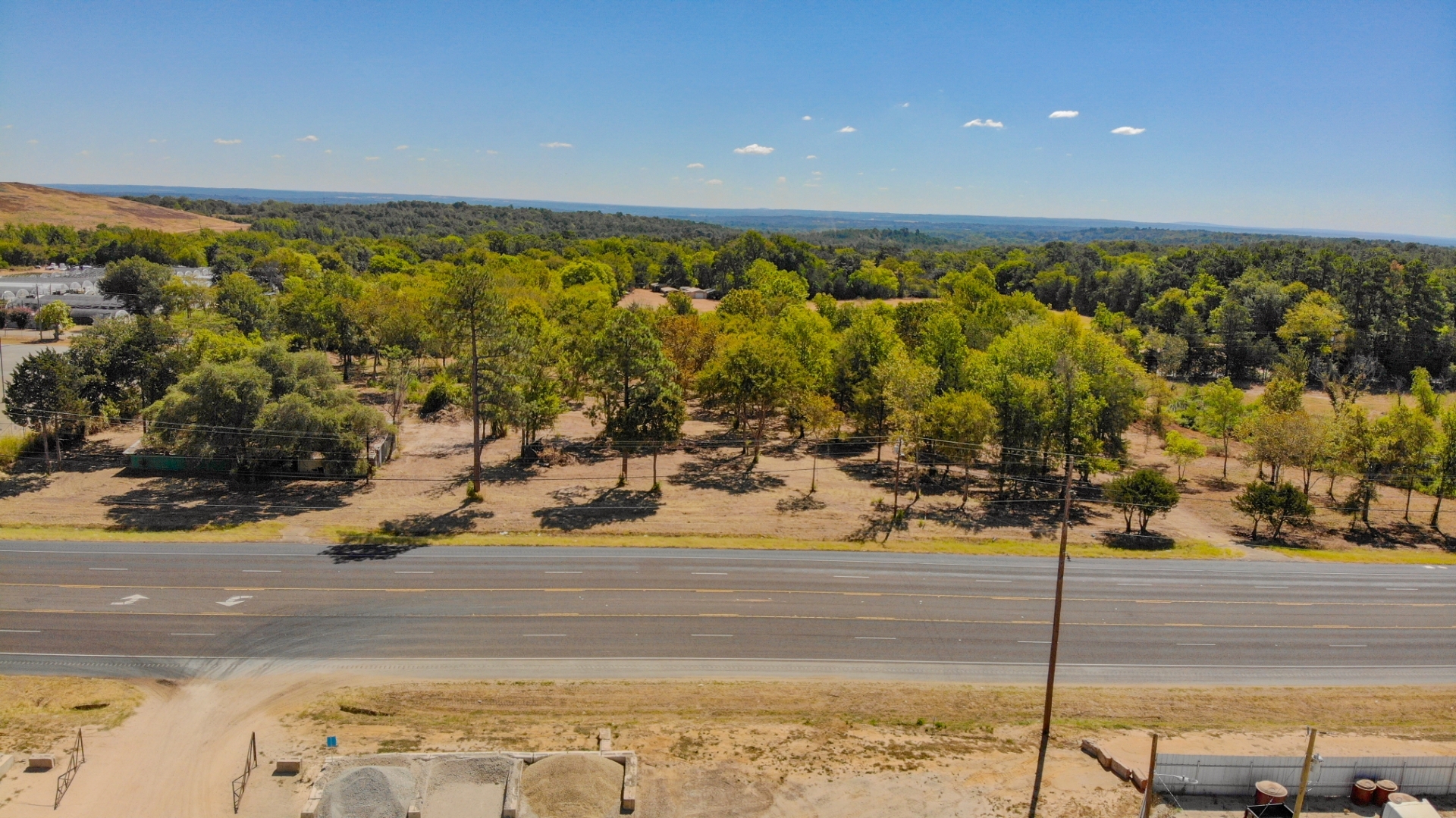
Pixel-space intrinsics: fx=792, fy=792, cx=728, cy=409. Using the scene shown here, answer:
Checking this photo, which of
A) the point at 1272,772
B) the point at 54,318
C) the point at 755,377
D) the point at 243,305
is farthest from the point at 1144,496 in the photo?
the point at 54,318

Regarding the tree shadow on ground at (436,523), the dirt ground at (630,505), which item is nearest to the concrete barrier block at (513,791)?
the dirt ground at (630,505)

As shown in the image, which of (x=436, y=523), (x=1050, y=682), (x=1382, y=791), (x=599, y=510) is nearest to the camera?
(x=1382, y=791)

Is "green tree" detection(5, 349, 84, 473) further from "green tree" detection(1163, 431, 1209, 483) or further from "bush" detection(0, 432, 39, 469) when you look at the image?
"green tree" detection(1163, 431, 1209, 483)

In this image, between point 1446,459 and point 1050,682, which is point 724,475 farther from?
point 1446,459

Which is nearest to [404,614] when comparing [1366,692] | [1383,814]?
[1383,814]

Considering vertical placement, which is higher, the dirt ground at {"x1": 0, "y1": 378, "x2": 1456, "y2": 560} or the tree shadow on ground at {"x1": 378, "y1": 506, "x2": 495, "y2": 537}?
the dirt ground at {"x1": 0, "y1": 378, "x2": 1456, "y2": 560}

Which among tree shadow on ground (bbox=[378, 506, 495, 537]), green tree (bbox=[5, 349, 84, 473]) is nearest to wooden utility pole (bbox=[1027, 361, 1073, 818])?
tree shadow on ground (bbox=[378, 506, 495, 537])
